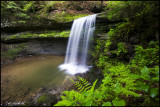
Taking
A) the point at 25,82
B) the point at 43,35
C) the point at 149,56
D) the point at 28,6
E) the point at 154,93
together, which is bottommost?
the point at 25,82

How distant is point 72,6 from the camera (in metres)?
11.1

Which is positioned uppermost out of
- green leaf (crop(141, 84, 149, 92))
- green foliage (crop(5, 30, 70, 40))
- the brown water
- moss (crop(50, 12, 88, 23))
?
moss (crop(50, 12, 88, 23))

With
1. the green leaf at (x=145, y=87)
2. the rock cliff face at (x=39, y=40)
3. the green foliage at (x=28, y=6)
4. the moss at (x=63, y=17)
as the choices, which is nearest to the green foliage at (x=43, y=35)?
the rock cliff face at (x=39, y=40)

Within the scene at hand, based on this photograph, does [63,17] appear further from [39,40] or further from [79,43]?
[39,40]

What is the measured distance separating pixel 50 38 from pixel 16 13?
4.62m

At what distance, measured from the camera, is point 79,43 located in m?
8.36

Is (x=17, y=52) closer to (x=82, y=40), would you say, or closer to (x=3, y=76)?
(x=3, y=76)

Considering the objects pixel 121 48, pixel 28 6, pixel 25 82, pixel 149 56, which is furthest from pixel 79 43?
pixel 28 6

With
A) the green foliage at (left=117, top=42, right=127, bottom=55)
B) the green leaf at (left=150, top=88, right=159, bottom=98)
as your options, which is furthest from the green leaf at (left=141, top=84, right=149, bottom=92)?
the green foliage at (left=117, top=42, right=127, bottom=55)

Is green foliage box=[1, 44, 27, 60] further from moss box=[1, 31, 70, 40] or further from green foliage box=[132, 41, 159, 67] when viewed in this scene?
green foliage box=[132, 41, 159, 67]

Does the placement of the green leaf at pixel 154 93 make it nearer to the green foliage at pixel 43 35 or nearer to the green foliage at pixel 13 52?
the green foliage at pixel 43 35

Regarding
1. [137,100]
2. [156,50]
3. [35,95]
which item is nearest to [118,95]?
[137,100]

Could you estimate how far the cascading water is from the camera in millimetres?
7395

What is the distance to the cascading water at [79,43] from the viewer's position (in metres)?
7.39
